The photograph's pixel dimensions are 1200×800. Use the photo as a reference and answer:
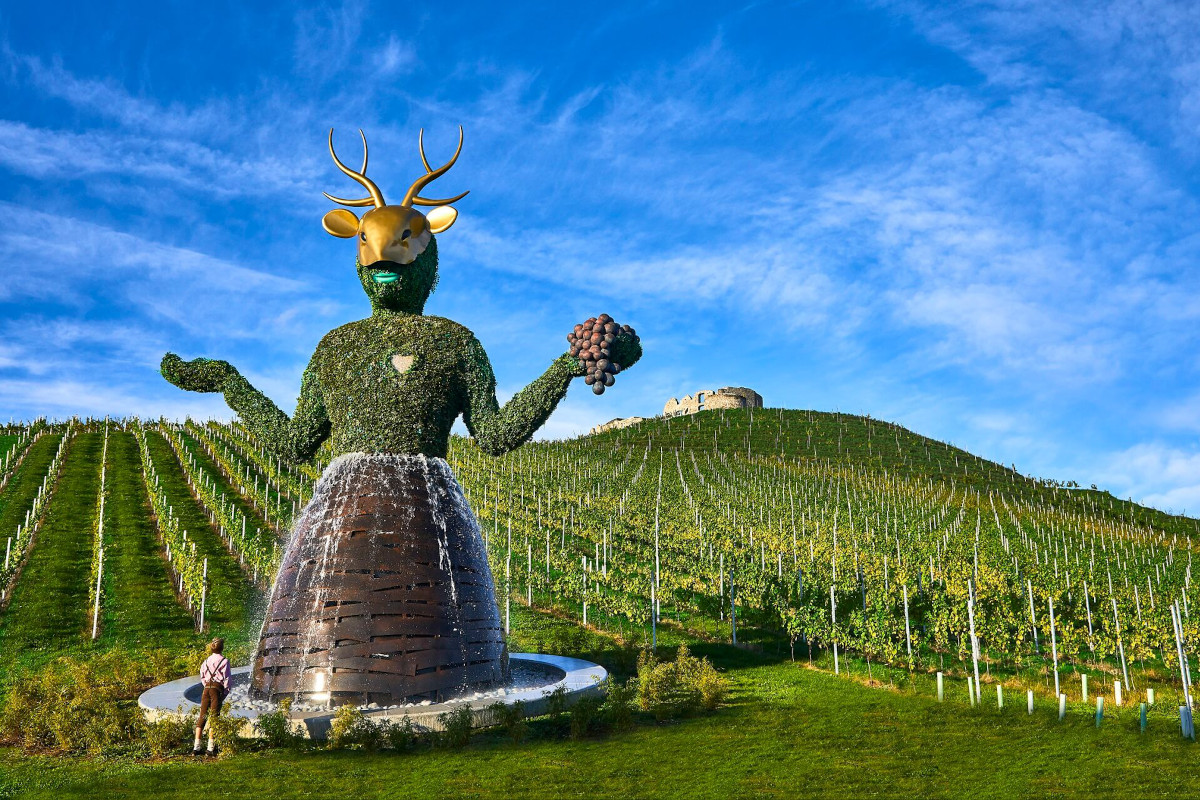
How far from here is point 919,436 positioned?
8419 centimetres

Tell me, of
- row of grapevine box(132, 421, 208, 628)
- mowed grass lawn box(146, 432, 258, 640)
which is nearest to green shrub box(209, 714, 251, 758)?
mowed grass lawn box(146, 432, 258, 640)

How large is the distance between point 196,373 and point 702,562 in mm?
20601

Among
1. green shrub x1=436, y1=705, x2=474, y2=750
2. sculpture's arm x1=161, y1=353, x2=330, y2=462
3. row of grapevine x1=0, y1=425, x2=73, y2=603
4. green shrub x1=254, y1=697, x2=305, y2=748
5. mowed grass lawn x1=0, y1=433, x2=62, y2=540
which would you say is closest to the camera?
green shrub x1=254, y1=697, x2=305, y2=748

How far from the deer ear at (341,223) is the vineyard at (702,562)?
647cm

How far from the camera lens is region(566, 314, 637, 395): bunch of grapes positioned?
8.13 meters

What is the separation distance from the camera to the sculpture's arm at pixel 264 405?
364 inches

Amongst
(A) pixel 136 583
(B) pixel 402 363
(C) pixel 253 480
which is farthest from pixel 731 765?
(C) pixel 253 480

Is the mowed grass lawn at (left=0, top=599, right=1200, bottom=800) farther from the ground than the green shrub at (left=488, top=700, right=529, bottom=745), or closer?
closer

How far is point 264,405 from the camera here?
9.40 meters

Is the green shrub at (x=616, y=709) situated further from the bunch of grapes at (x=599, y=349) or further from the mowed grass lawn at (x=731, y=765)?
the bunch of grapes at (x=599, y=349)

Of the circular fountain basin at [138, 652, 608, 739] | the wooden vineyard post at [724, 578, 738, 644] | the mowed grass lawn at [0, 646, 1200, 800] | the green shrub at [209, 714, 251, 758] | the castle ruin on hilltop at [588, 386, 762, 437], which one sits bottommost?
the mowed grass lawn at [0, 646, 1200, 800]

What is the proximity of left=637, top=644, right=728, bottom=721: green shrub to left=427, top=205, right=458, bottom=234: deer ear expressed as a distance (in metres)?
7.07

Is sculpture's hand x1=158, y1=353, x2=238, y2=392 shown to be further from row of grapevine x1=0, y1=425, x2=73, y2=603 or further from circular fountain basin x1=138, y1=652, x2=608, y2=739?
row of grapevine x1=0, y1=425, x2=73, y2=603

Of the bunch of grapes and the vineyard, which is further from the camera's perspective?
the vineyard
